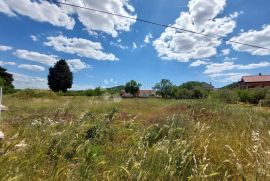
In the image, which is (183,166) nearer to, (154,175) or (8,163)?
(154,175)

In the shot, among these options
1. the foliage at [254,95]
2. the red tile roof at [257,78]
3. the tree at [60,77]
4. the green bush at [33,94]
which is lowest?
the green bush at [33,94]

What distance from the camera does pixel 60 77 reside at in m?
61.1

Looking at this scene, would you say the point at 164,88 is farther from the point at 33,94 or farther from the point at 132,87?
the point at 33,94

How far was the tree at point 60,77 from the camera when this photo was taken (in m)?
61.1

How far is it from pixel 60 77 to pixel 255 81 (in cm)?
5663

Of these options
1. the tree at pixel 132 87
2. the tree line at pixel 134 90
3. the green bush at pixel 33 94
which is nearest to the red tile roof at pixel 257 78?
the tree line at pixel 134 90

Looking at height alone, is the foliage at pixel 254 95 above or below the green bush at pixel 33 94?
above

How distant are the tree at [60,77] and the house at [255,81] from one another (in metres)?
51.8

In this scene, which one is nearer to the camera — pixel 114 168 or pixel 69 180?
pixel 69 180

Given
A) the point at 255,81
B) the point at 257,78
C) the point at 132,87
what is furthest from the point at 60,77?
the point at 257,78

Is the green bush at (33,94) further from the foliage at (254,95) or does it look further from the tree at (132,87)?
the tree at (132,87)

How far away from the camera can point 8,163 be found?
233 centimetres

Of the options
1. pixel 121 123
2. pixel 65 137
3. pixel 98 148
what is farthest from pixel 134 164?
pixel 121 123

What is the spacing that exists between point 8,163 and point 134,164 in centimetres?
106
